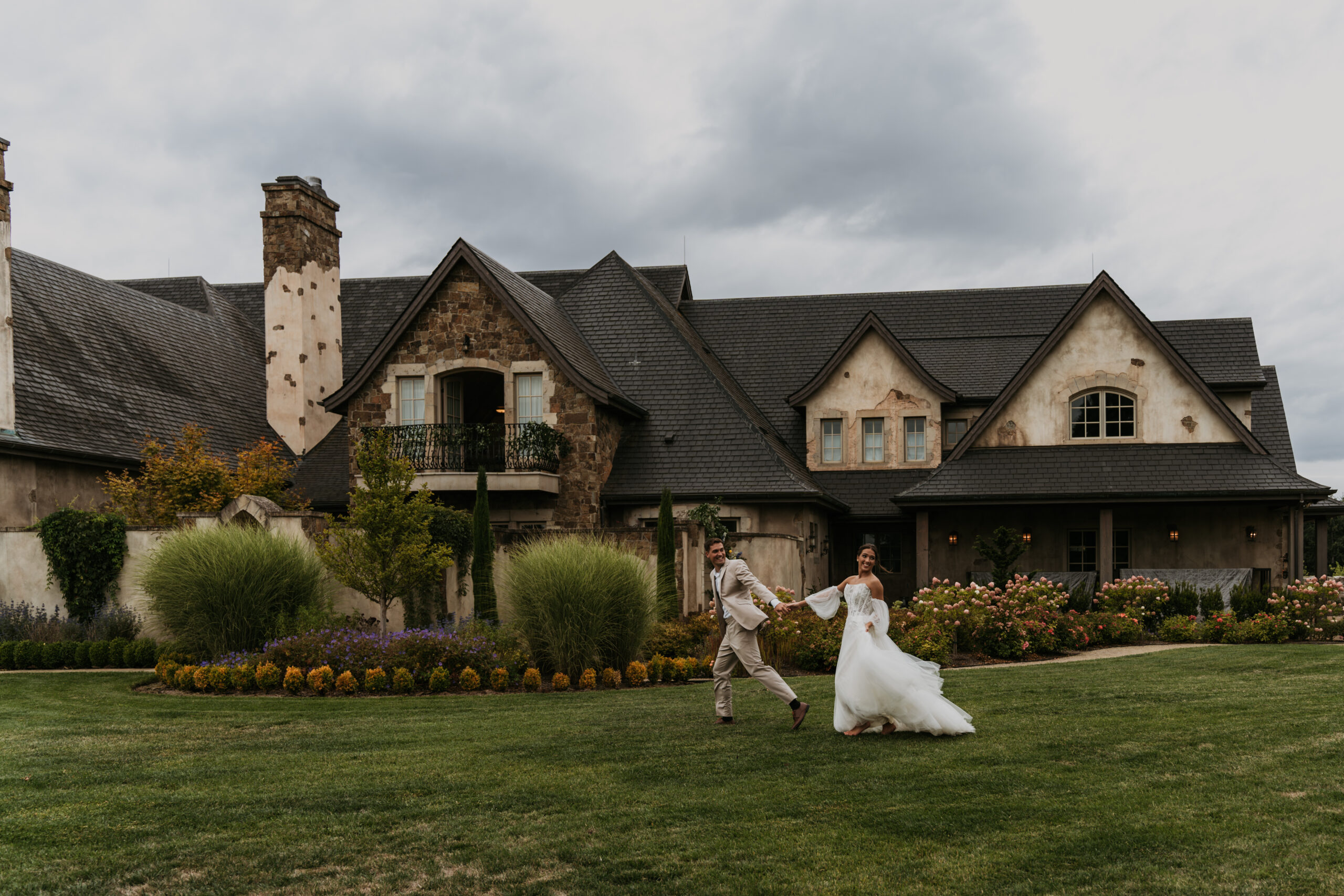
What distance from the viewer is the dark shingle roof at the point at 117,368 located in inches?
790

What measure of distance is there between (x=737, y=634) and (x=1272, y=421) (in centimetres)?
1963

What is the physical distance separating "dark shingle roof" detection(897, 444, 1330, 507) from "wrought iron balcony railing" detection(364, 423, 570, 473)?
6.89 meters

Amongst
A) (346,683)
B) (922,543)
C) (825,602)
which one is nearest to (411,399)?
(346,683)

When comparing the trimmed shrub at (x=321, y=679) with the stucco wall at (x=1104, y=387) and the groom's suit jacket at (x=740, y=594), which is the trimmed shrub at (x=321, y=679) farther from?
the stucco wall at (x=1104, y=387)

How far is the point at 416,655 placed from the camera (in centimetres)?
1373

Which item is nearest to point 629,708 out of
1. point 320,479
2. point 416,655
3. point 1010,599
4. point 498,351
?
point 416,655

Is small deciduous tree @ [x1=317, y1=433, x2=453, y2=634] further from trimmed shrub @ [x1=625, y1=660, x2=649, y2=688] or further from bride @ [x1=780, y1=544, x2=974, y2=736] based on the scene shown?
bride @ [x1=780, y1=544, x2=974, y2=736]

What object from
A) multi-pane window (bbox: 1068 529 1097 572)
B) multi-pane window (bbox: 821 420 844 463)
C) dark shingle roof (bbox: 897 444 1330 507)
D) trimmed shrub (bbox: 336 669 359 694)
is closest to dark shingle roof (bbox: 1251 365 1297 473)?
dark shingle roof (bbox: 897 444 1330 507)

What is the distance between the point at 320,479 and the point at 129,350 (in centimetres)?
488

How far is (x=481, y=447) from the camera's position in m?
21.4

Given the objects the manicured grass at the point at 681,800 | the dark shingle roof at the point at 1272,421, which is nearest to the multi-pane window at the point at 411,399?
the manicured grass at the point at 681,800

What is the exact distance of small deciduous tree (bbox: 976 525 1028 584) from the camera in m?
20.7

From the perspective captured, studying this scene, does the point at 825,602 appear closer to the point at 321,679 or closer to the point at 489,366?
the point at 321,679

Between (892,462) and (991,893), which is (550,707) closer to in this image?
(991,893)
